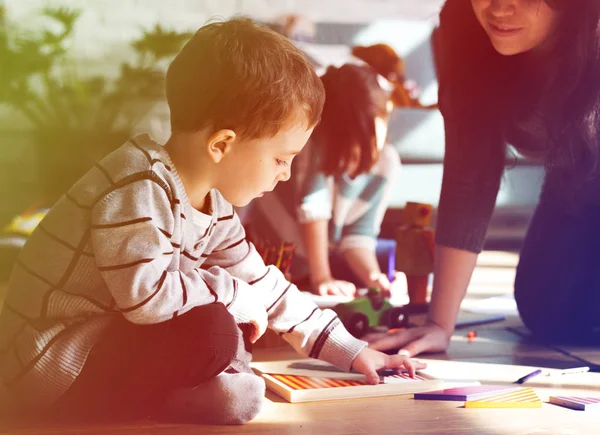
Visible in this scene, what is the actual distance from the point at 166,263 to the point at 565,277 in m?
0.94

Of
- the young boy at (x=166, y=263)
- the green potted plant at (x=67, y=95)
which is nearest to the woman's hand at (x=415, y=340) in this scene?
the young boy at (x=166, y=263)

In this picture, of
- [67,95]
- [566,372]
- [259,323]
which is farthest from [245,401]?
[67,95]

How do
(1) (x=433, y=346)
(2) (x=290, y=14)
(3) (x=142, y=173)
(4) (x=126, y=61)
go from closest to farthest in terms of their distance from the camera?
(3) (x=142, y=173) → (1) (x=433, y=346) → (4) (x=126, y=61) → (2) (x=290, y=14)

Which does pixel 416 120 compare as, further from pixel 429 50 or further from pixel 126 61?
pixel 126 61

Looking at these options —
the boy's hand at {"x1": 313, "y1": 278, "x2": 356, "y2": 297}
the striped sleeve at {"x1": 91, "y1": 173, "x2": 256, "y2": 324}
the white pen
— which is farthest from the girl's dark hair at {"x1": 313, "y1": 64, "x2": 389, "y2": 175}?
the striped sleeve at {"x1": 91, "y1": 173, "x2": 256, "y2": 324}

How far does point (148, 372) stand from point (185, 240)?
166mm

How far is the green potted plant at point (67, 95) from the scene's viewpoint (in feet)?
9.14

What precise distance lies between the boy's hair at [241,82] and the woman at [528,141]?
43 centimetres

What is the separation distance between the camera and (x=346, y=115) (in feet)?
6.59

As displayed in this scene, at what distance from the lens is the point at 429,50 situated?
3373 mm

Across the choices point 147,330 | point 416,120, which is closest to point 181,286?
point 147,330

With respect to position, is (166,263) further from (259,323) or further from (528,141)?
(528,141)

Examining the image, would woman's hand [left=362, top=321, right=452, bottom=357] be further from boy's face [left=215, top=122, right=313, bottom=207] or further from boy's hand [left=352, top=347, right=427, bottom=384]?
boy's face [left=215, top=122, right=313, bottom=207]

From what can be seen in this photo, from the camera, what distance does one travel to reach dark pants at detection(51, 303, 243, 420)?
3.37 ft
